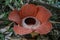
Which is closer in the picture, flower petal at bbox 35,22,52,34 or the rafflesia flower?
flower petal at bbox 35,22,52,34

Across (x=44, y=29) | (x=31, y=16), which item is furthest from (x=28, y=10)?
(x=44, y=29)

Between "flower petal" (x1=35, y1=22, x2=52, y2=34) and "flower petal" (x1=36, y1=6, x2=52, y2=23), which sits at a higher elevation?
"flower petal" (x1=36, y1=6, x2=52, y2=23)

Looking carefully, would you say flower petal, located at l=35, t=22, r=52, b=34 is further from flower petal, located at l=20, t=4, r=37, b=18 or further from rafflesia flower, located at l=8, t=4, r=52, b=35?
flower petal, located at l=20, t=4, r=37, b=18

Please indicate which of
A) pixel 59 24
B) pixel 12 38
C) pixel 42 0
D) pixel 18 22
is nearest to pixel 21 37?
pixel 12 38

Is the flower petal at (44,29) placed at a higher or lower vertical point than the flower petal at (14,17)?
lower

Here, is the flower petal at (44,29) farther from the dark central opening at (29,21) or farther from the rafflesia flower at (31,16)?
the dark central opening at (29,21)

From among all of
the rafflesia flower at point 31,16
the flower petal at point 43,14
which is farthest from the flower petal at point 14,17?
the flower petal at point 43,14

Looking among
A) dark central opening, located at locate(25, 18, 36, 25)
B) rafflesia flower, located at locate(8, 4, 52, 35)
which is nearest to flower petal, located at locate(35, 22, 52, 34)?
rafflesia flower, located at locate(8, 4, 52, 35)
